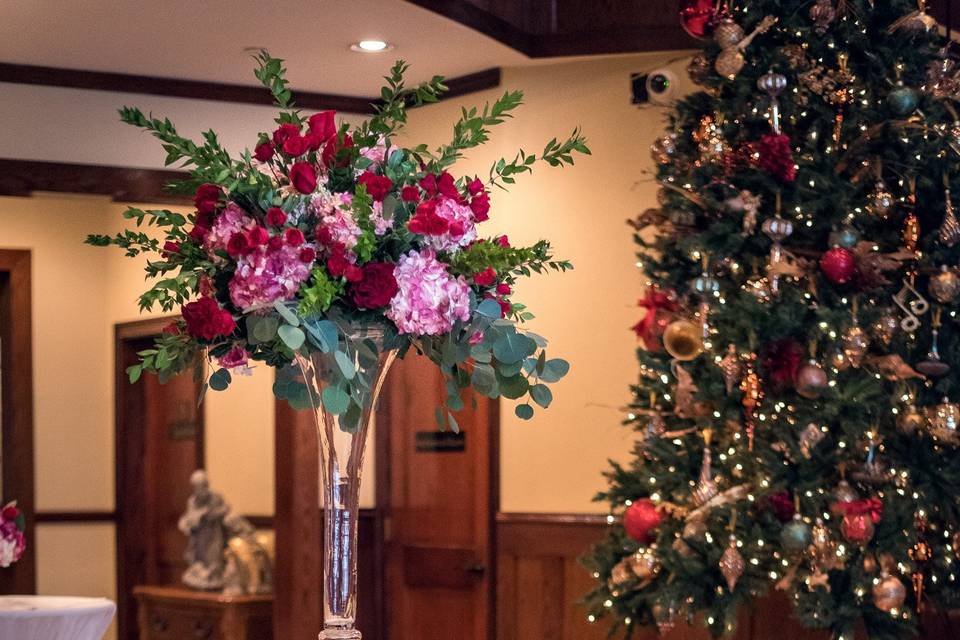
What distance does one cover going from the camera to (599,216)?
219 inches

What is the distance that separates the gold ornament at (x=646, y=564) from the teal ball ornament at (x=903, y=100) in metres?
1.60

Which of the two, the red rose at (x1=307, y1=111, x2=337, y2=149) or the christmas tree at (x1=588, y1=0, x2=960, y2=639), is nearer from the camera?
the red rose at (x1=307, y1=111, x2=337, y2=149)

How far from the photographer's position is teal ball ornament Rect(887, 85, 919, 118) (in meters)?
4.38

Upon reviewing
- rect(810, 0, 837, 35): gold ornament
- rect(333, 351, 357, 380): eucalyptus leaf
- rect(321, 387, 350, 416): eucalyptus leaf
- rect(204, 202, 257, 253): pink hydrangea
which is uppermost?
rect(810, 0, 837, 35): gold ornament

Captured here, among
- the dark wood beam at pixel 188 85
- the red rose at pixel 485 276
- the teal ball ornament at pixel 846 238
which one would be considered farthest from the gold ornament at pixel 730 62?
the red rose at pixel 485 276

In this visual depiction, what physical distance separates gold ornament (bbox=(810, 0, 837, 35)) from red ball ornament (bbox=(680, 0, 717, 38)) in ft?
1.10

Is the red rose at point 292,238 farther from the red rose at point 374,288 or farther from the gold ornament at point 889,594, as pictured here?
the gold ornament at point 889,594

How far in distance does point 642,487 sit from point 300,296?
314 centimetres

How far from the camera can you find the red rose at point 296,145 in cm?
180

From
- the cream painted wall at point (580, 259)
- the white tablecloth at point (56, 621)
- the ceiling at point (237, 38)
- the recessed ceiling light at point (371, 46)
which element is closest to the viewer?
the white tablecloth at point (56, 621)

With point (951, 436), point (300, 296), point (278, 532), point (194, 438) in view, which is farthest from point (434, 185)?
point (194, 438)

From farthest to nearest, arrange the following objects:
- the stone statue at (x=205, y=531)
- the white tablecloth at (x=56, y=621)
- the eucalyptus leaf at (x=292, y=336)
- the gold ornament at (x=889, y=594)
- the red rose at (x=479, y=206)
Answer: the stone statue at (x=205, y=531)
the gold ornament at (x=889, y=594)
the white tablecloth at (x=56, y=621)
the red rose at (x=479, y=206)
the eucalyptus leaf at (x=292, y=336)

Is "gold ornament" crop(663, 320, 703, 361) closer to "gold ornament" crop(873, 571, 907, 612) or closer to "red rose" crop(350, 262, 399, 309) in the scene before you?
"gold ornament" crop(873, 571, 907, 612)

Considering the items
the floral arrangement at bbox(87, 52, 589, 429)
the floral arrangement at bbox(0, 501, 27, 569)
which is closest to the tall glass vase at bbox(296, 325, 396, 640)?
the floral arrangement at bbox(87, 52, 589, 429)
